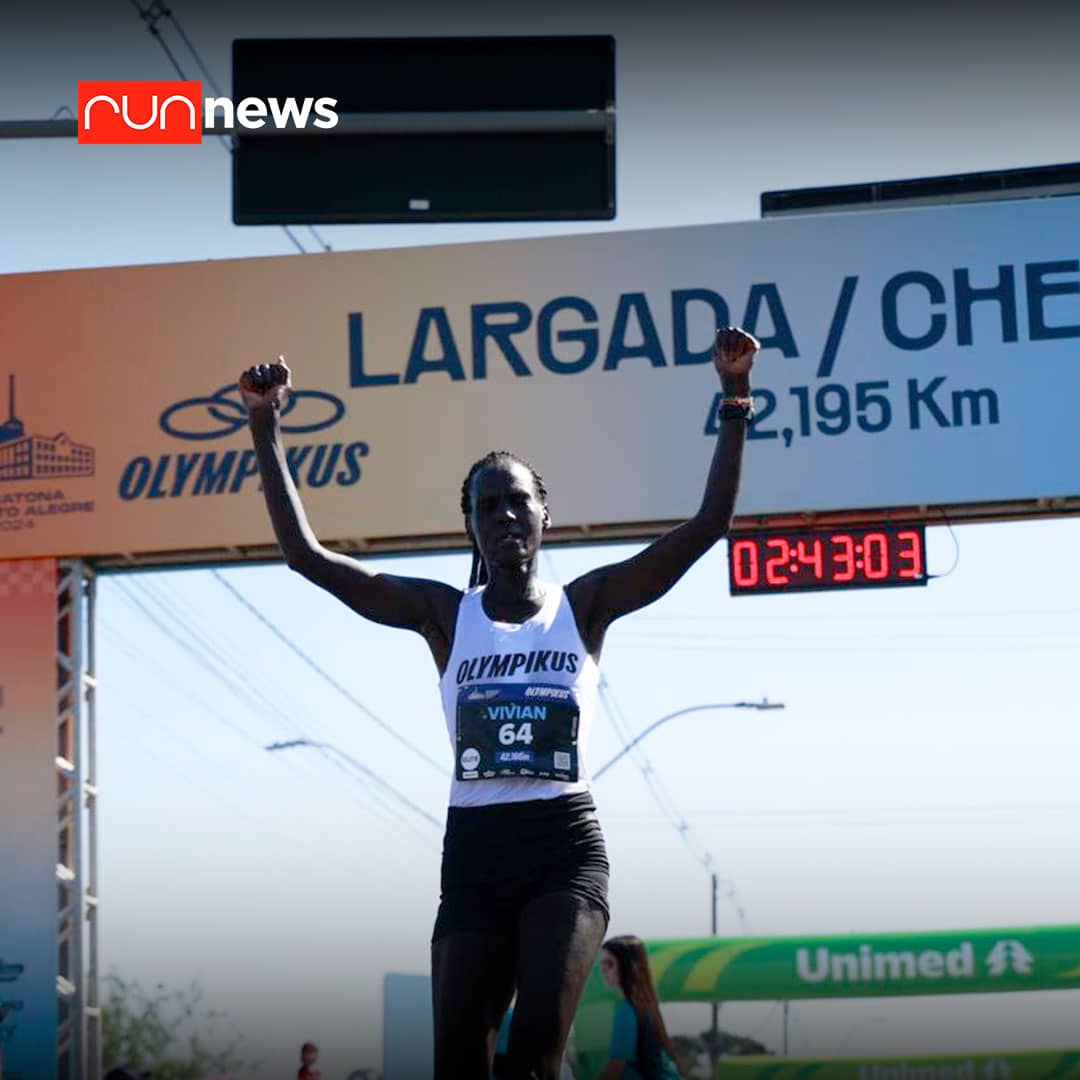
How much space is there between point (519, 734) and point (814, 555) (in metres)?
10.1

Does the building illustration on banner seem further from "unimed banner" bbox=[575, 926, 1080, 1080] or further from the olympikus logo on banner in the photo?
"unimed banner" bbox=[575, 926, 1080, 1080]

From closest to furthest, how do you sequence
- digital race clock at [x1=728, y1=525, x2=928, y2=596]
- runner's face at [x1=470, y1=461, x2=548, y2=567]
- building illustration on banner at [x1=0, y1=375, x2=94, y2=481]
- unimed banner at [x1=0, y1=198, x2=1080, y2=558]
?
runner's face at [x1=470, y1=461, x2=548, y2=567]
digital race clock at [x1=728, y1=525, x2=928, y2=596]
unimed banner at [x1=0, y1=198, x2=1080, y2=558]
building illustration on banner at [x1=0, y1=375, x2=94, y2=481]

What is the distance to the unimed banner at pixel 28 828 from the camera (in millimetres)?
14836

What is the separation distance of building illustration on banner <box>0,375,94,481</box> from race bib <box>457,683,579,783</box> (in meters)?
11.3

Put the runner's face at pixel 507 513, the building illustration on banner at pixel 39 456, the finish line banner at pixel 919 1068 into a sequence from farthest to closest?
the building illustration on banner at pixel 39 456
the finish line banner at pixel 919 1068
the runner's face at pixel 507 513

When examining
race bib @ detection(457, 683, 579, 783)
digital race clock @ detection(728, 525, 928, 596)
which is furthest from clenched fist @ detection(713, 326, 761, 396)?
digital race clock @ detection(728, 525, 928, 596)

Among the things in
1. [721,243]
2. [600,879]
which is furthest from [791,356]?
[600,879]

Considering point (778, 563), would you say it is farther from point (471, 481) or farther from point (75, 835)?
point (471, 481)

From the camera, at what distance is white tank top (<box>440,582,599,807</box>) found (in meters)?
4.80

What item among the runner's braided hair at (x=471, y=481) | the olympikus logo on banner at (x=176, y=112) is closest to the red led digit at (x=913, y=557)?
the olympikus logo on banner at (x=176, y=112)

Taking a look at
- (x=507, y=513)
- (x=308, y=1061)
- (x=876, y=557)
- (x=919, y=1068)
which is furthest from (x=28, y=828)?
(x=507, y=513)

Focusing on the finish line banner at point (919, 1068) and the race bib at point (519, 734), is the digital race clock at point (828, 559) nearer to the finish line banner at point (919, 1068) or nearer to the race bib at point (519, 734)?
the finish line banner at point (919, 1068)

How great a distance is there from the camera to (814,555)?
577 inches

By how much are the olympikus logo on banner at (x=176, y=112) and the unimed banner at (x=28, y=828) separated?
14.3 ft
